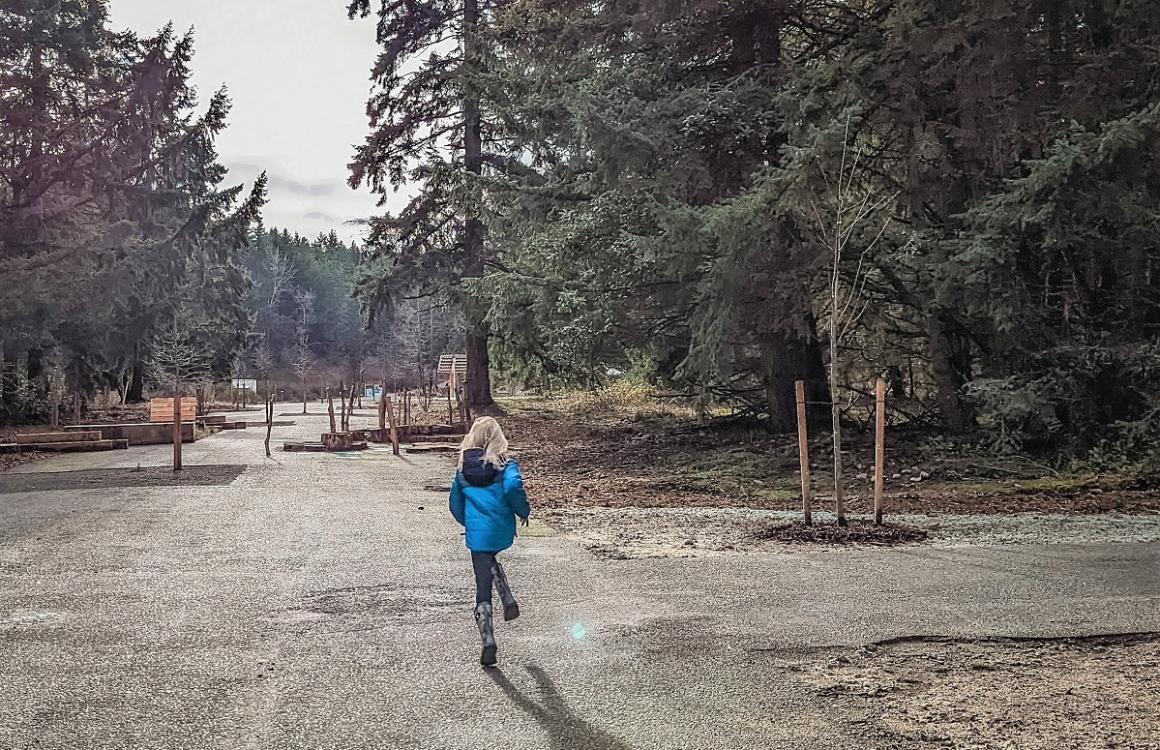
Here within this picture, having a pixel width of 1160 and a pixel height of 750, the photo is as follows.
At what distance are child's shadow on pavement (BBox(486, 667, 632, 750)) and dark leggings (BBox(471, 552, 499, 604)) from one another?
1.54 ft

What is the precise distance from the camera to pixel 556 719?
4098mm

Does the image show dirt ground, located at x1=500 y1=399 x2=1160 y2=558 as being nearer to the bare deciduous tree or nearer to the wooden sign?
the bare deciduous tree

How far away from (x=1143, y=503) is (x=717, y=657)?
24.9ft

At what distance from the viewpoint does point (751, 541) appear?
8648 mm

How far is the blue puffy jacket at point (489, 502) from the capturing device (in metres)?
5.26

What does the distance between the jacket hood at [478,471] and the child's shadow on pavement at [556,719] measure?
1064 mm

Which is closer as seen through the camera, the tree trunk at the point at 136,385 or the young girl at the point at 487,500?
the young girl at the point at 487,500

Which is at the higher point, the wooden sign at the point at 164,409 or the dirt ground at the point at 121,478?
the wooden sign at the point at 164,409

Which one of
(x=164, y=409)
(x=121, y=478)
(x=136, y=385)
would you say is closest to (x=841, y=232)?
(x=121, y=478)

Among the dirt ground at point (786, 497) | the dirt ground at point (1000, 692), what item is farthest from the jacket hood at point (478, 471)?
the dirt ground at point (786, 497)

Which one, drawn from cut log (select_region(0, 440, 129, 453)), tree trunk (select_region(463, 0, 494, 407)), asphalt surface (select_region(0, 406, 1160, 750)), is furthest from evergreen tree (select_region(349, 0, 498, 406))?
asphalt surface (select_region(0, 406, 1160, 750))

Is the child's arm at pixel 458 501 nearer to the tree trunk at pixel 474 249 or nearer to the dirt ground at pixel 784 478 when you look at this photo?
the dirt ground at pixel 784 478

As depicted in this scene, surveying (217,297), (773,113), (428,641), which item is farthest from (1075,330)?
(217,297)

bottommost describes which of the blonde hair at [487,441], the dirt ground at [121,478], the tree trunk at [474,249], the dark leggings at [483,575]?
the dirt ground at [121,478]
